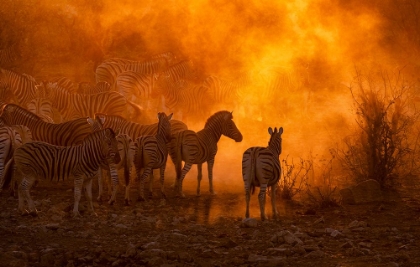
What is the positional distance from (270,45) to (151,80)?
4779mm

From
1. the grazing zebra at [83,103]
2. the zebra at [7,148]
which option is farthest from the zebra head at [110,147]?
the grazing zebra at [83,103]

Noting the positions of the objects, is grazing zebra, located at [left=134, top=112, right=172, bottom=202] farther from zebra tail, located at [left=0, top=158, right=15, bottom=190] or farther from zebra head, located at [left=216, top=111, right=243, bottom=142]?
zebra tail, located at [left=0, top=158, right=15, bottom=190]

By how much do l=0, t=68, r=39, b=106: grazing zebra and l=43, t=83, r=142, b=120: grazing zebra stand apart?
1.40 m

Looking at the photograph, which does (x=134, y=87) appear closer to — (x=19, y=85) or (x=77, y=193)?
(x=19, y=85)

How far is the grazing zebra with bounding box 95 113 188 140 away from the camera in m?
15.4

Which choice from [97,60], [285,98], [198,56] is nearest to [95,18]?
[97,60]

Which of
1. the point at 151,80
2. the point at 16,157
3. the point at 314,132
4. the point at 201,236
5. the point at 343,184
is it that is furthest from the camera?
the point at 151,80

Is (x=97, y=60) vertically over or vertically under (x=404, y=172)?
over

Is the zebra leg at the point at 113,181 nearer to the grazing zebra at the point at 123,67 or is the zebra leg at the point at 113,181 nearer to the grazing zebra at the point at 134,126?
the grazing zebra at the point at 134,126

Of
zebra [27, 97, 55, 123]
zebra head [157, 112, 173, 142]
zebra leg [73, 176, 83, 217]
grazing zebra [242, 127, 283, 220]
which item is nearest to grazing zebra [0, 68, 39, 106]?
zebra [27, 97, 55, 123]

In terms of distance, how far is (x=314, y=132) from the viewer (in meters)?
20.1

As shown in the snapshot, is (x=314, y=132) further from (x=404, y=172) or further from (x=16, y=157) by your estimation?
(x=16, y=157)

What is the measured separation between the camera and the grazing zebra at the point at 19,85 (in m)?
21.1

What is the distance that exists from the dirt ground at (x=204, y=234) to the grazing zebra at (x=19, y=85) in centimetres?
768
